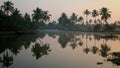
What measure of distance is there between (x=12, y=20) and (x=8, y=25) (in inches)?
200

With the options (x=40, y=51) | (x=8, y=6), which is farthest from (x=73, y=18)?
(x=40, y=51)

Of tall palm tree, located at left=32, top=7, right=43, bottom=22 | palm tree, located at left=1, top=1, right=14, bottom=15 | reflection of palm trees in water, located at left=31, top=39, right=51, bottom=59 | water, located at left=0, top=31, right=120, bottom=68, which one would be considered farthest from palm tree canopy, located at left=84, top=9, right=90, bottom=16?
reflection of palm trees in water, located at left=31, top=39, right=51, bottom=59

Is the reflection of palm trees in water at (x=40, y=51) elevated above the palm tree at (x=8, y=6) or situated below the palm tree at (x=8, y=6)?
below

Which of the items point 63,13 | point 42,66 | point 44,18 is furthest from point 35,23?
point 42,66

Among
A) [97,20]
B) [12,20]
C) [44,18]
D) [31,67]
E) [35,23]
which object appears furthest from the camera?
[97,20]

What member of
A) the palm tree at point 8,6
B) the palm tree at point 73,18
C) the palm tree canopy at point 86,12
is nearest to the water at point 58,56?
the palm tree at point 8,6

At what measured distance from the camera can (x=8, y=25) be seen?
265ft

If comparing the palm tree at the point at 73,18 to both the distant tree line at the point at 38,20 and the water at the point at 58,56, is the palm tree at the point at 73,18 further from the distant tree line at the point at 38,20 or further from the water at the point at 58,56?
the water at the point at 58,56

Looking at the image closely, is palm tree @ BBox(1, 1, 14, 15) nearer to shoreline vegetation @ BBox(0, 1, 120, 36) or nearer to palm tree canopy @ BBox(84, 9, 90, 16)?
shoreline vegetation @ BBox(0, 1, 120, 36)

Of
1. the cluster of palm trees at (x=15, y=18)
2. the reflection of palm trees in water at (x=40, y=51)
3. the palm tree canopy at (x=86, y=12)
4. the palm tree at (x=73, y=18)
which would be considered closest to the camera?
the reflection of palm trees in water at (x=40, y=51)

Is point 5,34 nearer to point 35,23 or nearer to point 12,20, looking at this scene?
point 12,20

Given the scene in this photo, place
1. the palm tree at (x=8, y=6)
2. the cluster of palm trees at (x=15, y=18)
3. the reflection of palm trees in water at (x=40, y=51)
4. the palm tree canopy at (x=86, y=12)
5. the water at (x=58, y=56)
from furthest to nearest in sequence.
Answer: the palm tree canopy at (x=86, y=12)
the palm tree at (x=8, y=6)
the cluster of palm trees at (x=15, y=18)
the reflection of palm trees in water at (x=40, y=51)
the water at (x=58, y=56)

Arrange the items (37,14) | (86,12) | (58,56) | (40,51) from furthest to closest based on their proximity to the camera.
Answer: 1. (86,12)
2. (37,14)
3. (40,51)
4. (58,56)

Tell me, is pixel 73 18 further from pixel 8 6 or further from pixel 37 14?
pixel 8 6
